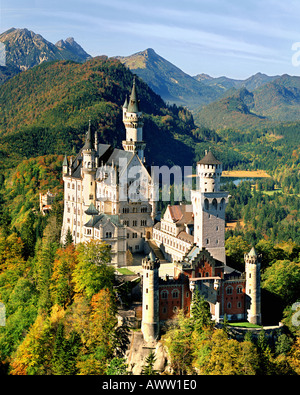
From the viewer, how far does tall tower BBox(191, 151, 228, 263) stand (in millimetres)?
84562

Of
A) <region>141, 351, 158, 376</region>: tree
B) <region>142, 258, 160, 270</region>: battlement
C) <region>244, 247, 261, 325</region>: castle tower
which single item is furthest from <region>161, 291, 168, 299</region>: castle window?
<region>244, 247, 261, 325</region>: castle tower

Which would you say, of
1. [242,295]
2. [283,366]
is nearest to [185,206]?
[242,295]

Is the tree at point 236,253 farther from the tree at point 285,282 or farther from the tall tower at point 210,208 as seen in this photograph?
the tall tower at point 210,208

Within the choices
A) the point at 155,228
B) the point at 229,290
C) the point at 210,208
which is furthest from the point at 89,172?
the point at 229,290

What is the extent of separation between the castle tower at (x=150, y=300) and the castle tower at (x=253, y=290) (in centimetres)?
1311

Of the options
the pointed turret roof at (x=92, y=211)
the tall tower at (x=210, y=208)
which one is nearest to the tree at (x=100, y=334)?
the tall tower at (x=210, y=208)

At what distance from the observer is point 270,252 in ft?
340

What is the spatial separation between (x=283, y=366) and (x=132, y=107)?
50.0 m

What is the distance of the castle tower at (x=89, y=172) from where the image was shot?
103 metres

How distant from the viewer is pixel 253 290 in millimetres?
82438

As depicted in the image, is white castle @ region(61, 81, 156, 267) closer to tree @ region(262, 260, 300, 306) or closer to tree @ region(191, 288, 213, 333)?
tree @ region(191, 288, 213, 333)

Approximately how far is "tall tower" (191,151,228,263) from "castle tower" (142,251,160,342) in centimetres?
1088
